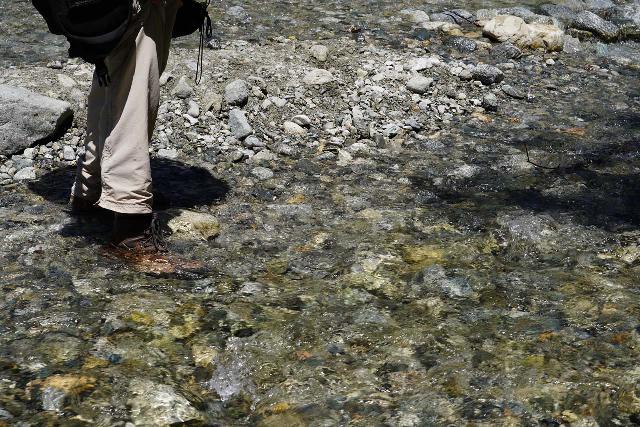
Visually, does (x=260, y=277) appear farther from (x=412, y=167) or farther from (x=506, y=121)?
(x=506, y=121)

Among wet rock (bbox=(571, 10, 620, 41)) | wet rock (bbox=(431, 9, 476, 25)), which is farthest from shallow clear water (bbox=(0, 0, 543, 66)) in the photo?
wet rock (bbox=(571, 10, 620, 41))

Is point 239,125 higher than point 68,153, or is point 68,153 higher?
point 239,125

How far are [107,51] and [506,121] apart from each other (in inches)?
136

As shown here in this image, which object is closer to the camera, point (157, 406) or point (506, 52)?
point (157, 406)

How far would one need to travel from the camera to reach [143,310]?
12.5 ft

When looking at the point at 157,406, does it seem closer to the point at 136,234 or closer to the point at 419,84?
the point at 136,234

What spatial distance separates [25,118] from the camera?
18.0ft

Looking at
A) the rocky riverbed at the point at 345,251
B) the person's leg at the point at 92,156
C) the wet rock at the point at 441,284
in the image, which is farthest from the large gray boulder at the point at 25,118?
the wet rock at the point at 441,284

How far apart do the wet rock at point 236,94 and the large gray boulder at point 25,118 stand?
1.10 metres

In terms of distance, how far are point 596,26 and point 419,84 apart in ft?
9.17

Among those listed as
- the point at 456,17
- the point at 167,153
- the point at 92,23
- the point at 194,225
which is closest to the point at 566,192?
the point at 194,225

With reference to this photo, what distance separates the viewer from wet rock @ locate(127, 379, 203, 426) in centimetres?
311

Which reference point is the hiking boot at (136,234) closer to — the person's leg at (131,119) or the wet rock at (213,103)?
the person's leg at (131,119)

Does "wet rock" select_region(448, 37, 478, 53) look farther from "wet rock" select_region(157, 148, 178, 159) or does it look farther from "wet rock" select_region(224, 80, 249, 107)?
"wet rock" select_region(157, 148, 178, 159)
